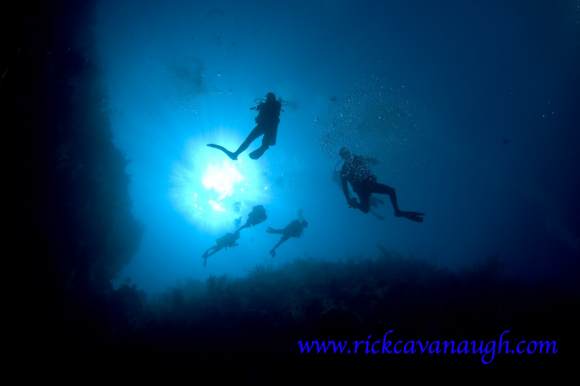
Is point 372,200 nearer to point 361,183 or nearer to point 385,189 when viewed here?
point 361,183

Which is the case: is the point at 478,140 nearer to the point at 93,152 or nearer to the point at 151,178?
the point at 93,152

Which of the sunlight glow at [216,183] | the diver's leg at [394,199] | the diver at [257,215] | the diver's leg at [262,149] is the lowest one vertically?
the diver's leg at [394,199]

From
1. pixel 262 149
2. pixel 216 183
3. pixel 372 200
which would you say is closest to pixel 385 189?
pixel 262 149

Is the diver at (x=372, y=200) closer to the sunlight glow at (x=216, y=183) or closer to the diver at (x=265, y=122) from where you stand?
A: the diver at (x=265, y=122)

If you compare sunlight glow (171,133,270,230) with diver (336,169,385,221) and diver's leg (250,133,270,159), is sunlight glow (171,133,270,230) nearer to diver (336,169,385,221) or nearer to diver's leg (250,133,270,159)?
diver (336,169,385,221)

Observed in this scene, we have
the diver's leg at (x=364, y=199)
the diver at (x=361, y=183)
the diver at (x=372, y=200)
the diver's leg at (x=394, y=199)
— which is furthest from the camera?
the diver at (x=372, y=200)

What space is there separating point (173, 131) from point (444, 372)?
125ft

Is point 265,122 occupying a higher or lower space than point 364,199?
higher

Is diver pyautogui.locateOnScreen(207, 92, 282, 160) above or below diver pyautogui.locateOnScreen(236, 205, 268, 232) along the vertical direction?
below

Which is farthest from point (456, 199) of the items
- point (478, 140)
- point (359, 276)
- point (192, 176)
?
point (359, 276)

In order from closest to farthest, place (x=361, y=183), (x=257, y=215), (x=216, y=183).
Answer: (x=361, y=183) < (x=257, y=215) < (x=216, y=183)

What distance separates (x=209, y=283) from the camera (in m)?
11.1

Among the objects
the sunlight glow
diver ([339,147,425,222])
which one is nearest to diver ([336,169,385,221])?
diver ([339,147,425,222])

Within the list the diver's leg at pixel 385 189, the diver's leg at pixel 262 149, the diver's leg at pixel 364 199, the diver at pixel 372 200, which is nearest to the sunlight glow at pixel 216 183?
the diver at pixel 372 200
